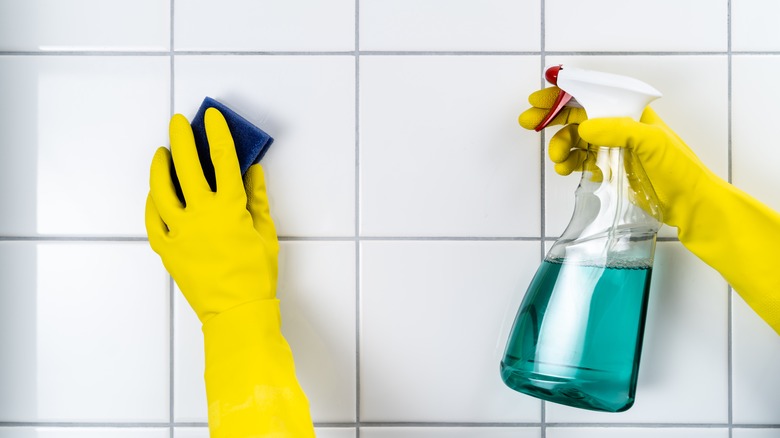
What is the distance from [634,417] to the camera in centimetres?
75

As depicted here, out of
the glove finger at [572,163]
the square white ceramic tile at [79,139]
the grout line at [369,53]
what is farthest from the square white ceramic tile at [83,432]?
the glove finger at [572,163]

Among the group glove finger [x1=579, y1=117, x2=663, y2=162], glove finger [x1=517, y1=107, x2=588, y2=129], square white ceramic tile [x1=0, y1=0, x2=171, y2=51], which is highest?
square white ceramic tile [x1=0, y1=0, x2=171, y2=51]

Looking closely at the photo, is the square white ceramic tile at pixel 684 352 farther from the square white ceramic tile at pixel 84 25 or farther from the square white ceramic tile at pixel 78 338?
Result: the square white ceramic tile at pixel 84 25

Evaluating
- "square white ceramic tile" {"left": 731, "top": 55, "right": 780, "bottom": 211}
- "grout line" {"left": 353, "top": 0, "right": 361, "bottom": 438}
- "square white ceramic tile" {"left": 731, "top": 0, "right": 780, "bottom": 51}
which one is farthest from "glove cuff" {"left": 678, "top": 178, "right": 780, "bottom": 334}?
"grout line" {"left": 353, "top": 0, "right": 361, "bottom": 438}

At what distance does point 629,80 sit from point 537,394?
345 millimetres

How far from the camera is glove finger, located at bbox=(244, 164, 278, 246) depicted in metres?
0.72

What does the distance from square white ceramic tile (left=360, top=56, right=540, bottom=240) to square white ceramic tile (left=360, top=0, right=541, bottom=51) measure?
0.02m

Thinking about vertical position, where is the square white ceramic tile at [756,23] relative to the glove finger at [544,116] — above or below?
above

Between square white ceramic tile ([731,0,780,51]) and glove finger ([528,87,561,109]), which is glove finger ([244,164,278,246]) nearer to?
glove finger ([528,87,561,109])

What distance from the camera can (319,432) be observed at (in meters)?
0.75

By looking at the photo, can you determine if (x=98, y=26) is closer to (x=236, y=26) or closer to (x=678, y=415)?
(x=236, y=26)

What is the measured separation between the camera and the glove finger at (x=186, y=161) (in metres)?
0.68

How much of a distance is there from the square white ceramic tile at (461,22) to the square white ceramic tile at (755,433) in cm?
54

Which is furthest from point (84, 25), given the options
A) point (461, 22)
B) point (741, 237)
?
point (741, 237)
